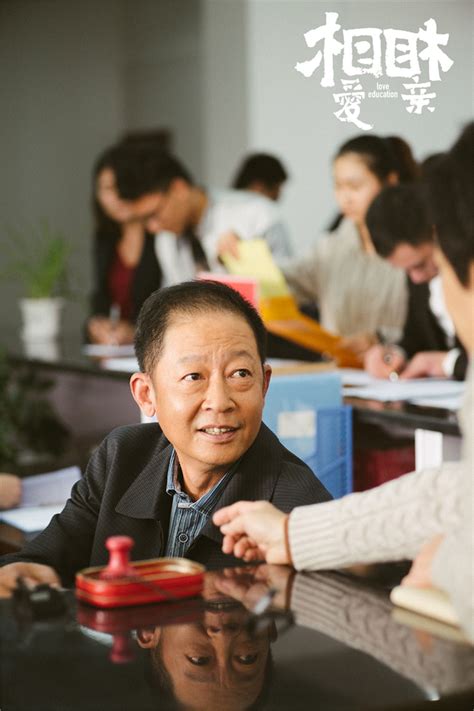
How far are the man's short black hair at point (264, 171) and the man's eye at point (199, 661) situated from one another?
5179 mm

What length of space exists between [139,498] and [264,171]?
4.65 m

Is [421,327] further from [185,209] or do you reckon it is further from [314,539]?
[314,539]

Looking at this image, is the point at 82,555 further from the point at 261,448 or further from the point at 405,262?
the point at 405,262

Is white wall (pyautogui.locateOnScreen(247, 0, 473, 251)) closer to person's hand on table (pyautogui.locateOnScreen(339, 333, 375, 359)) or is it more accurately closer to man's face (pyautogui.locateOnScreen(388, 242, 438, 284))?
man's face (pyautogui.locateOnScreen(388, 242, 438, 284))

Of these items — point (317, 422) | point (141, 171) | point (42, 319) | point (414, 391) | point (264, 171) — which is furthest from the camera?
point (264, 171)

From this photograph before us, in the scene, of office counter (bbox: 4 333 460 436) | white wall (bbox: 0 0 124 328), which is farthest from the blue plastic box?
white wall (bbox: 0 0 124 328)

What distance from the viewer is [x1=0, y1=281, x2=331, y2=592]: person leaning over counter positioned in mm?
1586

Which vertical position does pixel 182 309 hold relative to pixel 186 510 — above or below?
above

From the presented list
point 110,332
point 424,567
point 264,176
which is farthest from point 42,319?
point 424,567

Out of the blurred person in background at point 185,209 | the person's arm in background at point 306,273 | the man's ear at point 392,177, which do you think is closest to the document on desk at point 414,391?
the man's ear at point 392,177

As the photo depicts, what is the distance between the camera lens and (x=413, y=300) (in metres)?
3.83

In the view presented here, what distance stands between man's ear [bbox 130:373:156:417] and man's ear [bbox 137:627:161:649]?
22.5 inches

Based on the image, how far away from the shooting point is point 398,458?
291cm

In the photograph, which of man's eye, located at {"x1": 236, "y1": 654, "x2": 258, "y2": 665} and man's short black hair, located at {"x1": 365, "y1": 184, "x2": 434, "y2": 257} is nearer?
man's eye, located at {"x1": 236, "y1": 654, "x2": 258, "y2": 665}
